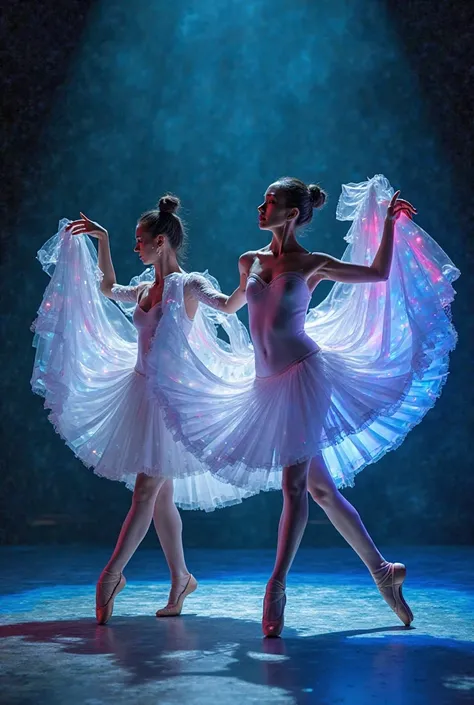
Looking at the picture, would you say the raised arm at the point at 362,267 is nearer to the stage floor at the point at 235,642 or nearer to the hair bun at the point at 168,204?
the hair bun at the point at 168,204

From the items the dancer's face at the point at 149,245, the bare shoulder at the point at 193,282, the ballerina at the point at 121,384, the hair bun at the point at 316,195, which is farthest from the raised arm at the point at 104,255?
the hair bun at the point at 316,195

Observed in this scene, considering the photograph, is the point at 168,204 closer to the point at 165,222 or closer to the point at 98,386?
the point at 165,222

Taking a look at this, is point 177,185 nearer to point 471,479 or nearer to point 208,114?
point 208,114

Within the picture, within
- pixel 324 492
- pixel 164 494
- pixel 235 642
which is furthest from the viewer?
pixel 164 494

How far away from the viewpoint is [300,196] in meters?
3.09

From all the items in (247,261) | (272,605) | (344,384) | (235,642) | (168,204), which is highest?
(168,204)

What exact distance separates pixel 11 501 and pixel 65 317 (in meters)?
2.16

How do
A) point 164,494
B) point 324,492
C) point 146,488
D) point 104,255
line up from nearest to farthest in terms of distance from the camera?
point 324,492 → point 146,488 → point 164,494 → point 104,255

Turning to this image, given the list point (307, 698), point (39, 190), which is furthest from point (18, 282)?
point (307, 698)

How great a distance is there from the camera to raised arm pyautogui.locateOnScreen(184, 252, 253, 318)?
10.2 feet

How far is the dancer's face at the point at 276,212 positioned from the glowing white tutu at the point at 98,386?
0.34 metres

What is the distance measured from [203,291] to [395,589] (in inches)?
43.0

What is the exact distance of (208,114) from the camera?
5.19m

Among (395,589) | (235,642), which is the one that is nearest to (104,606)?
(235,642)
